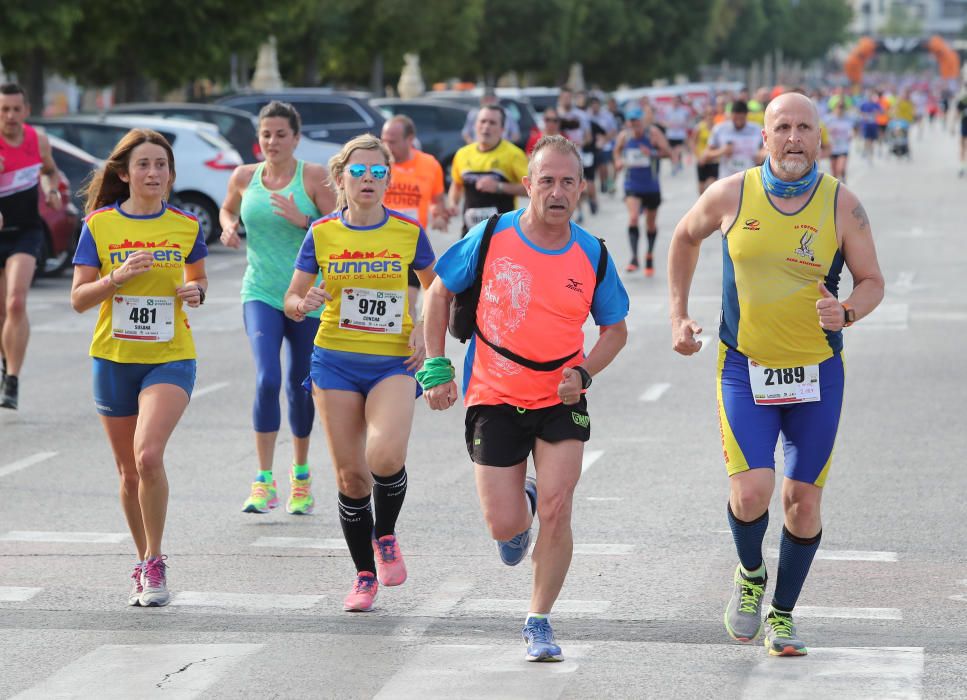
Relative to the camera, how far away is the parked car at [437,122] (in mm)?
34000

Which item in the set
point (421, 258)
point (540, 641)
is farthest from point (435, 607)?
point (421, 258)

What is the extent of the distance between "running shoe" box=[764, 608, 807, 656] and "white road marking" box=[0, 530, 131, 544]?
320 cm

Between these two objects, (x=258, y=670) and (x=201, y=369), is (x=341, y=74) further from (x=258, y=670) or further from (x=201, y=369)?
(x=258, y=670)

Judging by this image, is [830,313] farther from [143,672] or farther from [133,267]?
[133,267]

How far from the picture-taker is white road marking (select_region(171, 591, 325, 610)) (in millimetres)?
6922

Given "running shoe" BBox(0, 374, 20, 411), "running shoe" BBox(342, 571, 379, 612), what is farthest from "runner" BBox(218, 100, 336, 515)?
"running shoe" BBox(0, 374, 20, 411)

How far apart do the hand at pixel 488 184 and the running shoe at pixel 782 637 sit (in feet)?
29.7

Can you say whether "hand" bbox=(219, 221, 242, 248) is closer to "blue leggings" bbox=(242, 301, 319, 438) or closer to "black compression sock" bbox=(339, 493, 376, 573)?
"blue leggings" bbox=(242, 301, 319, 438)

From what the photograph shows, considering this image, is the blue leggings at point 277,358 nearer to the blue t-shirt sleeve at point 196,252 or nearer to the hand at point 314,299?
the blue t-shirt sleeve at point 196,252

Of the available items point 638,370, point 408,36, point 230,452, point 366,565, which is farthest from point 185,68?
point 366,565

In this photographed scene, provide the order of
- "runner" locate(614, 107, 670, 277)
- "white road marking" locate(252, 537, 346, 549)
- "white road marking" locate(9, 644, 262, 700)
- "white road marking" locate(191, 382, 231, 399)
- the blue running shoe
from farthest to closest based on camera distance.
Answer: "runner" locate(614, 107, 670, 277) < "white road marking" locate(191, 382, 231, 399) < "white road marking" locate(252, 537, 346, 549) < the blue running shoe < "white road marking" locate(9, 644, 262, 700)

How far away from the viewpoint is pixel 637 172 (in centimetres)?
2009

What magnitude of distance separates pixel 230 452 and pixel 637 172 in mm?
10379

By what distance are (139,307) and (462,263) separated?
5.21 feet
